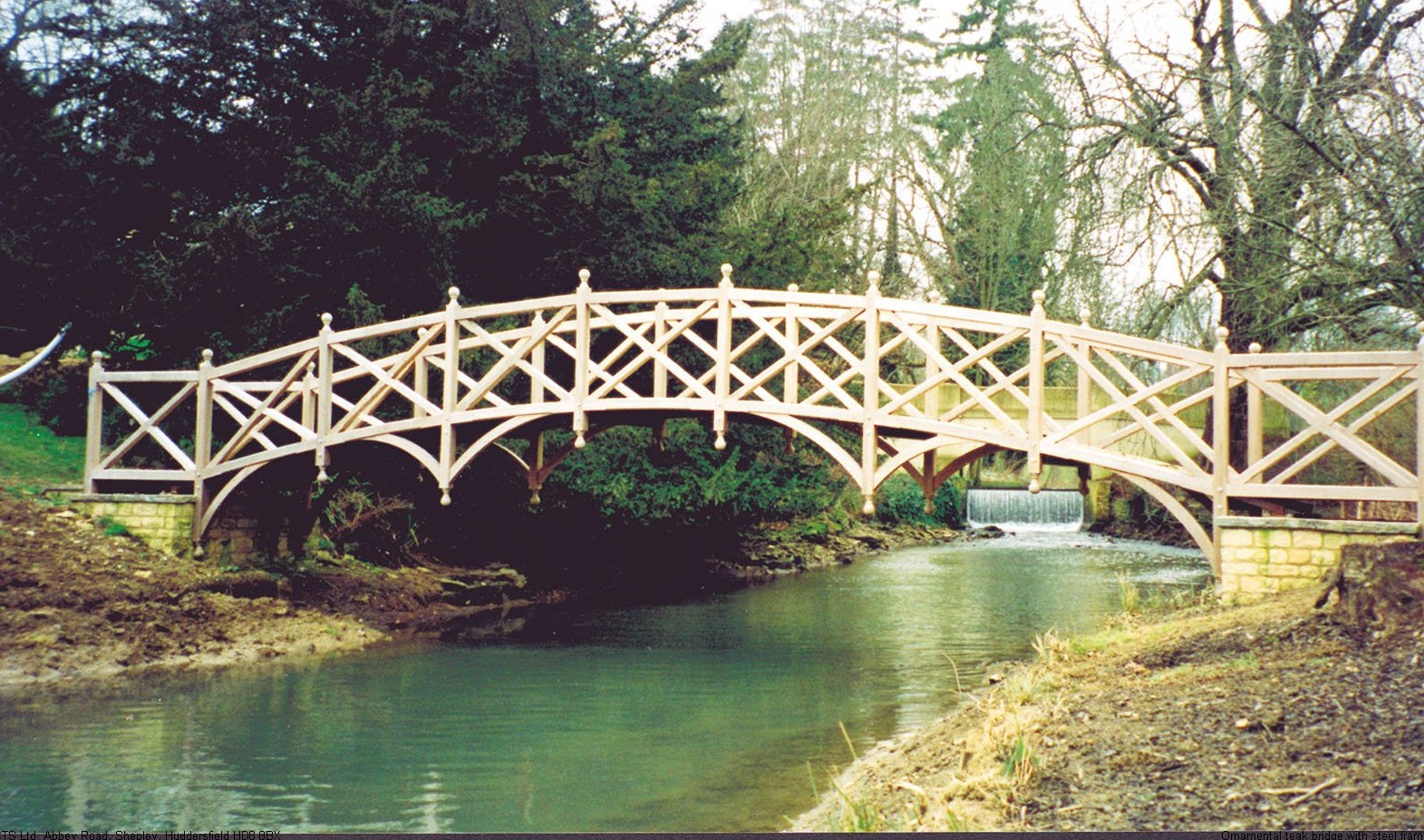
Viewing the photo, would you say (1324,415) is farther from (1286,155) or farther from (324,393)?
(324,393)

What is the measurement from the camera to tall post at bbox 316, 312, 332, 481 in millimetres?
13516

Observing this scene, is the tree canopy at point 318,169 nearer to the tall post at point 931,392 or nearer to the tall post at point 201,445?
the tall post at point 201,445

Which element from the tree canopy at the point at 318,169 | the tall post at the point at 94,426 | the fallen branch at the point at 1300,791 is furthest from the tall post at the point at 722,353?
the fallen branch at the point at 1300,791

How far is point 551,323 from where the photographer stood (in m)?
12.5

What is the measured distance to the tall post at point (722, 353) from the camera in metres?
11.9

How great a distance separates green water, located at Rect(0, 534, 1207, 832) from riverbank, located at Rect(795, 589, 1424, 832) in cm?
110

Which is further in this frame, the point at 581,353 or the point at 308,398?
the point at 308,398

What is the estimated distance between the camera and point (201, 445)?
14227mm

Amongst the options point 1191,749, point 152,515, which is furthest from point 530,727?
point 152,515

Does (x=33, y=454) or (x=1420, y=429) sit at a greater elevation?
(x=1420, y=429)

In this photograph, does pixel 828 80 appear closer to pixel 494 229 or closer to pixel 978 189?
pixel 978 189

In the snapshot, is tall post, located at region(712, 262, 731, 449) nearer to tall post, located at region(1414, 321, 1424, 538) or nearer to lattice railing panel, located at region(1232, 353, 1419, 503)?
lattice railing panel, located at region(1232, 353, 1419, 503)

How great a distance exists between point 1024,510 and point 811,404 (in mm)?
18408

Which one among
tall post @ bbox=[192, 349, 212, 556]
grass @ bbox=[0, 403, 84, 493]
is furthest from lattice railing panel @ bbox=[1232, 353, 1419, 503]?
grass @ bbox=[0, 403, 84, 493]
